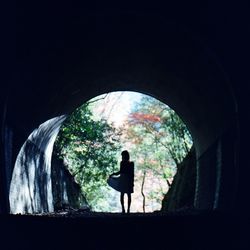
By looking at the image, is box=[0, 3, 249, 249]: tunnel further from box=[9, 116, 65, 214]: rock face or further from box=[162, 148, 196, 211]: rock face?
box=[162, 148, 196, 211]: rock face

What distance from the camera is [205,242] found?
6461 mm

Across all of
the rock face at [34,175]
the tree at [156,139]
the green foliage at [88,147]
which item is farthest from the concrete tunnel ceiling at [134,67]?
the tree at [156,139]

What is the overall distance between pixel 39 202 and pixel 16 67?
6.40 meters

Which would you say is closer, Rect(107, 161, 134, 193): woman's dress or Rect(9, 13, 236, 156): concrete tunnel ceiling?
Rect(9, 13, 236, 156): concrete tunnel ceiling

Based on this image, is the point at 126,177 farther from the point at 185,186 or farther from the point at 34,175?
the point at 185,186

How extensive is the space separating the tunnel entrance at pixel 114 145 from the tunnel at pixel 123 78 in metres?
6.24

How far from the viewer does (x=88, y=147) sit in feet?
75.6

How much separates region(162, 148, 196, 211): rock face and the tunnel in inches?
174

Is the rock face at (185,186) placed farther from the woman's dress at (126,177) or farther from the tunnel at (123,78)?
the woman's dress at (126,177)

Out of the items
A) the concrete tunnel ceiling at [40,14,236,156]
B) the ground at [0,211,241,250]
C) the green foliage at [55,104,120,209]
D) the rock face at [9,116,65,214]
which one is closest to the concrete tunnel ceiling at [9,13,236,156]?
the concrete tunnel ceiling at [40,14,236,156]

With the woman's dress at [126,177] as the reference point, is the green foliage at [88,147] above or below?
above

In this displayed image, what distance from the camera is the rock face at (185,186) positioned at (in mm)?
17391

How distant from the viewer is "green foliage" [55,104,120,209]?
21.8 meters

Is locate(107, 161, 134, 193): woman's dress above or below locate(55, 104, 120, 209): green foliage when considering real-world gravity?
below
